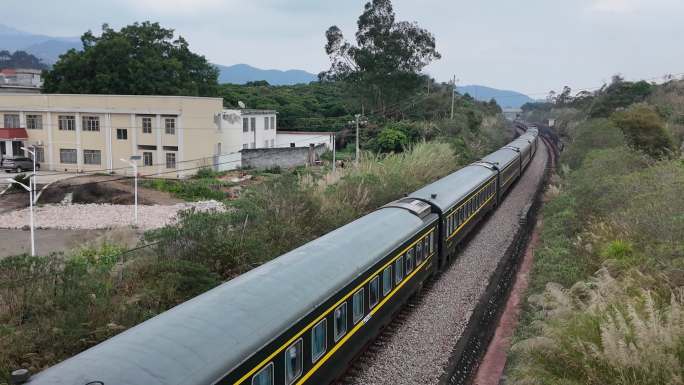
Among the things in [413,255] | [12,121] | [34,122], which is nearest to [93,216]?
[34,122]

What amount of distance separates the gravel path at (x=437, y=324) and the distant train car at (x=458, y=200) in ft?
2.33

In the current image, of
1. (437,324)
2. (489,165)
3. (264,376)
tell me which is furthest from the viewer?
(489,165)

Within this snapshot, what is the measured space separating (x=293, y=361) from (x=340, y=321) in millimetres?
1687

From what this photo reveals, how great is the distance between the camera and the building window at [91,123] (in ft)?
130

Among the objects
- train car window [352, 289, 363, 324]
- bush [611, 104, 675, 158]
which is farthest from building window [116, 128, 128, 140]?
train car window [352, 289, 363, 324]

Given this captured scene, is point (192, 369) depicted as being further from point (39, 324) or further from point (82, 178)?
point (82, 178)


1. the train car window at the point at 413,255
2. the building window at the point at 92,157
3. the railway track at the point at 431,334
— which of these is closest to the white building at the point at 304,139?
the building window at the point at 92,157

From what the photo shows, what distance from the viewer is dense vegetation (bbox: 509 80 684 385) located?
243 inches

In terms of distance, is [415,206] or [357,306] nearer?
[357,306]

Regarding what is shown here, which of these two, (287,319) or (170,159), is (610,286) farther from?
(170,159)

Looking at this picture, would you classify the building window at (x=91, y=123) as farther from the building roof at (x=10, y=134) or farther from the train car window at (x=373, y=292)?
the train car window at (x=373, y=292)

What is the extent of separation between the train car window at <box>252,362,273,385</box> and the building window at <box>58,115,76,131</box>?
3814 cm

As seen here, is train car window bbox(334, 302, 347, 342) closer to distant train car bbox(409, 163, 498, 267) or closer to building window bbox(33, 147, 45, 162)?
distant train car bbox(409, 163, 498, 267)

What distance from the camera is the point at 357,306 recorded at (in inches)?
394
